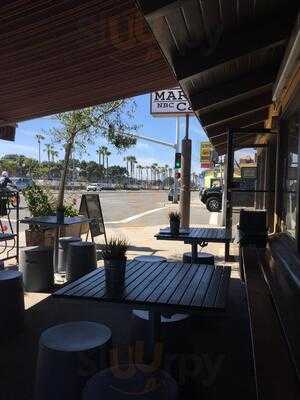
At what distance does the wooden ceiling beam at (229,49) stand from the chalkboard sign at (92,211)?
175 inches

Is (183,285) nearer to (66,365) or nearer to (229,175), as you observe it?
(66,365)

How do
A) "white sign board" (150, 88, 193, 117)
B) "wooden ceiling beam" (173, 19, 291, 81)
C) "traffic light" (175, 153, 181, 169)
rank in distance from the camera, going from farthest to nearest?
1. "traffic light" (175, 153, 181, 169)
2. "white sign board" (150, 88, 193, 117)
3. "wooden ceiling beam" (173, 19, 291, 81)

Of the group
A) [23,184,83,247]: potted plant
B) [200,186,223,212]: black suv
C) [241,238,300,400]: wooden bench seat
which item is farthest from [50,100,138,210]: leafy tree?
[200,186,223,212]: black suv

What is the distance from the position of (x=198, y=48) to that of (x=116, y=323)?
301cm

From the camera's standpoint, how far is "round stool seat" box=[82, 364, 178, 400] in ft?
6.99

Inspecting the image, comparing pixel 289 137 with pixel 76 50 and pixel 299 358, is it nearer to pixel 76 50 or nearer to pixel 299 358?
pixel 76 50

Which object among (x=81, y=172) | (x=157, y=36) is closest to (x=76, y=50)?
(x=157, y=36)

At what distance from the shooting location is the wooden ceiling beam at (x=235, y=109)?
764cm

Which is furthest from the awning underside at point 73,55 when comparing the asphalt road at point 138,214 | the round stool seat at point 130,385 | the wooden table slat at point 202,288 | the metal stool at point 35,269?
the asphalt road at point 138,214

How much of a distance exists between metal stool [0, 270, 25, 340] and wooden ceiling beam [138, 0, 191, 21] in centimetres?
288

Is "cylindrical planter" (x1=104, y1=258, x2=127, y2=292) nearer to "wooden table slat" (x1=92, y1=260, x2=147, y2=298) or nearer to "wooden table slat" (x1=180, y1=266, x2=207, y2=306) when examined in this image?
"wooden table slat" (x1=92, y1=260, x2=147, y2=298)

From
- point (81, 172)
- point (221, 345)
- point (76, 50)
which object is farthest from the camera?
point (81, 172)

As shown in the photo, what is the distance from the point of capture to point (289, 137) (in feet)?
19.9

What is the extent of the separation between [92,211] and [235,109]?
3379 mm
